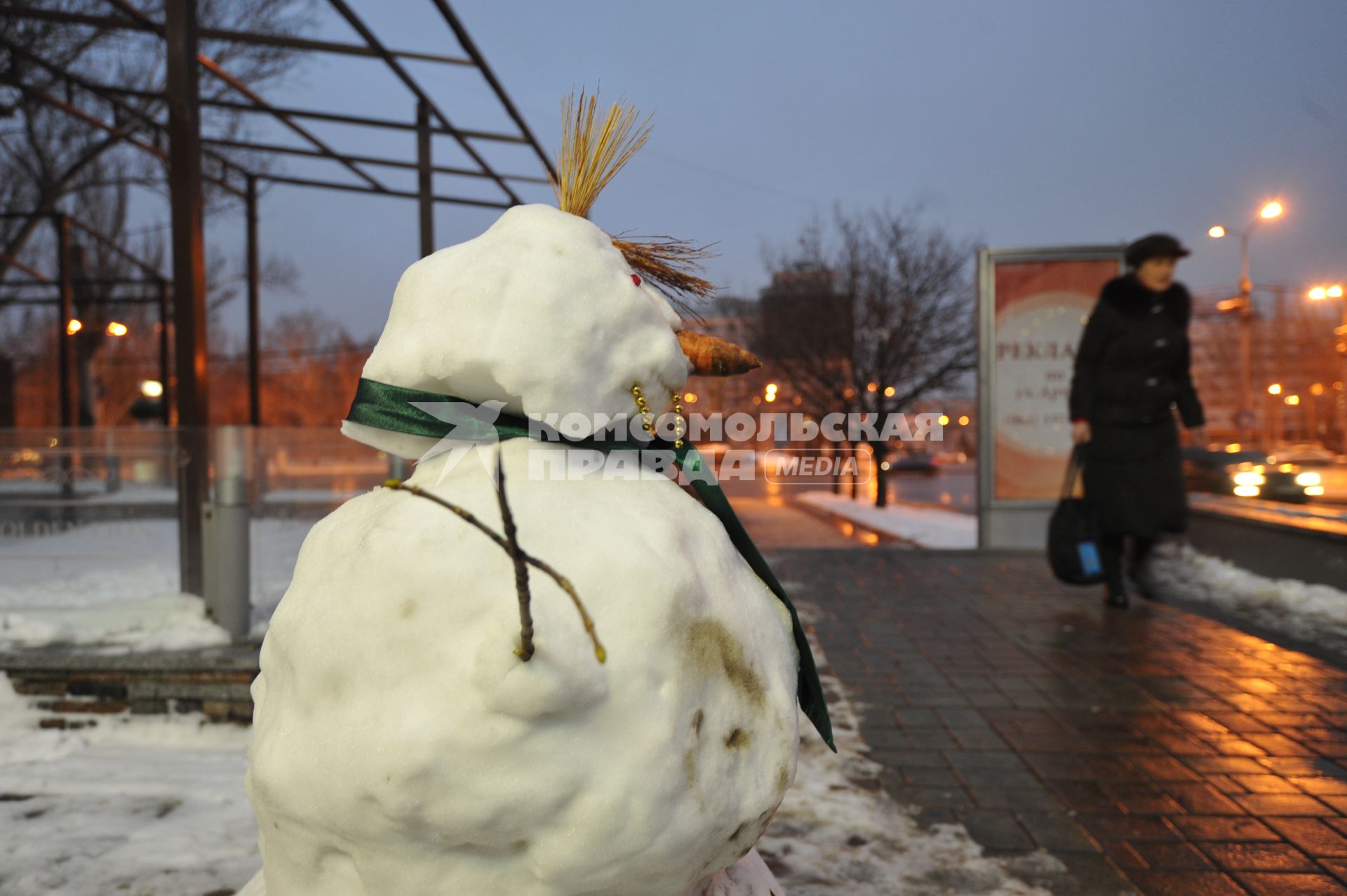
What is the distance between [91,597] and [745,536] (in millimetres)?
4423

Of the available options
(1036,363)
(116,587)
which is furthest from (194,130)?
(1036,363)

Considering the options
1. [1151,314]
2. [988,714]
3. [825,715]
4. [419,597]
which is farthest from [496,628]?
[1151,314]

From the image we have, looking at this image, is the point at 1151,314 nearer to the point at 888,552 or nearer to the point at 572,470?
the point at 888,552

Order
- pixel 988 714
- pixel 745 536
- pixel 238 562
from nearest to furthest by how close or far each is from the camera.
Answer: pixel 745 536 → pixel 988 714 → pixel 238 562

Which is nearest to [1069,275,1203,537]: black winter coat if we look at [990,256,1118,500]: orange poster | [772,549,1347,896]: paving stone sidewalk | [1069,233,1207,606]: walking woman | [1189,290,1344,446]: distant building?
[1069,233,1207,606]: walking woman

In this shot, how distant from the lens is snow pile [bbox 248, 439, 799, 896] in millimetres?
1305

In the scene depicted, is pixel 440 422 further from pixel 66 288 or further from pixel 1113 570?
pixel 66 288

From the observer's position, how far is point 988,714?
4.17 m

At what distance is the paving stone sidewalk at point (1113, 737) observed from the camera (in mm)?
2834

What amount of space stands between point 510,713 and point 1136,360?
571 cm

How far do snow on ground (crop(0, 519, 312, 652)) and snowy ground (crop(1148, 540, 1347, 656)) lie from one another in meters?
5.70

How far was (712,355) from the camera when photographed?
1802 millimetres

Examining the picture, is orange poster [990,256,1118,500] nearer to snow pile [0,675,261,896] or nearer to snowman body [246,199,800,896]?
snow pile [0,675,261,896]

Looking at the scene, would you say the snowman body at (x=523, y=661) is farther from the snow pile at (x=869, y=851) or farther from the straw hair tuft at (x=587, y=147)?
the snow pile at (x=869, y=851)
